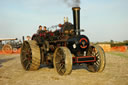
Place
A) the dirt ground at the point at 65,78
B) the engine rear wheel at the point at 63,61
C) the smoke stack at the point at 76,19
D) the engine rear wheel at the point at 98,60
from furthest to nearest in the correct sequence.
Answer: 1. the smoke stack at the point at 76,19
2. the engine rear wheel at the point at 98,60
3. the engine rear wheel at the point at 63,61
4. the dirt ground at the point at 65,78

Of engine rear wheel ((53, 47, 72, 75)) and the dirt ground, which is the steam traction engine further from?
the dirt ground

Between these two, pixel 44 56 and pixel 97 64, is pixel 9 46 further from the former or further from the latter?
pixel 97 64

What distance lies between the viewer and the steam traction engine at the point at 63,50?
6844mm

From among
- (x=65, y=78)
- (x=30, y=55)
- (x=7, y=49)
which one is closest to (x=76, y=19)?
(x=65, y=78)

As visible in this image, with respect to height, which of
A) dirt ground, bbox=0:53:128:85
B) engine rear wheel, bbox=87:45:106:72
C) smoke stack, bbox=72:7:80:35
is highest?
smoke stack, bbox=72:7:80:35

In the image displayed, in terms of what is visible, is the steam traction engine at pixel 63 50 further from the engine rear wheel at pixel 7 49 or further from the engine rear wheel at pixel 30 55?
the engine rear wheel at pixel 7 49

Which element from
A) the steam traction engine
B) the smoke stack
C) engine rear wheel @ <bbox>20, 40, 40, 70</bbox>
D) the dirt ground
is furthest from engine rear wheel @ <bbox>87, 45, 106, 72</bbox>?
engine rear wheel @ <bbox>20, 40, 40, 70</bbox>

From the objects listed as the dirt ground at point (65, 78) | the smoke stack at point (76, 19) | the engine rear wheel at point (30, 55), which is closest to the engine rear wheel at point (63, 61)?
the dirt ground at point (65, 78)

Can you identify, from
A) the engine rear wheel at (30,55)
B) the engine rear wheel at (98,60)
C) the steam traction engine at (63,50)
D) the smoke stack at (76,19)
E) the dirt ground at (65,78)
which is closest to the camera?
the dirt ground at (65,78)

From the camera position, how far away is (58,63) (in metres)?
7.04

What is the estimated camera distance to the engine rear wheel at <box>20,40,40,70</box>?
8012 millimetres

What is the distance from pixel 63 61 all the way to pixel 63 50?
0.56 metres

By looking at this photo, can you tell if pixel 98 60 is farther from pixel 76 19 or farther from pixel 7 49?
pixel 7 49

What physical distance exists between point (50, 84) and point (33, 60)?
2700mm
